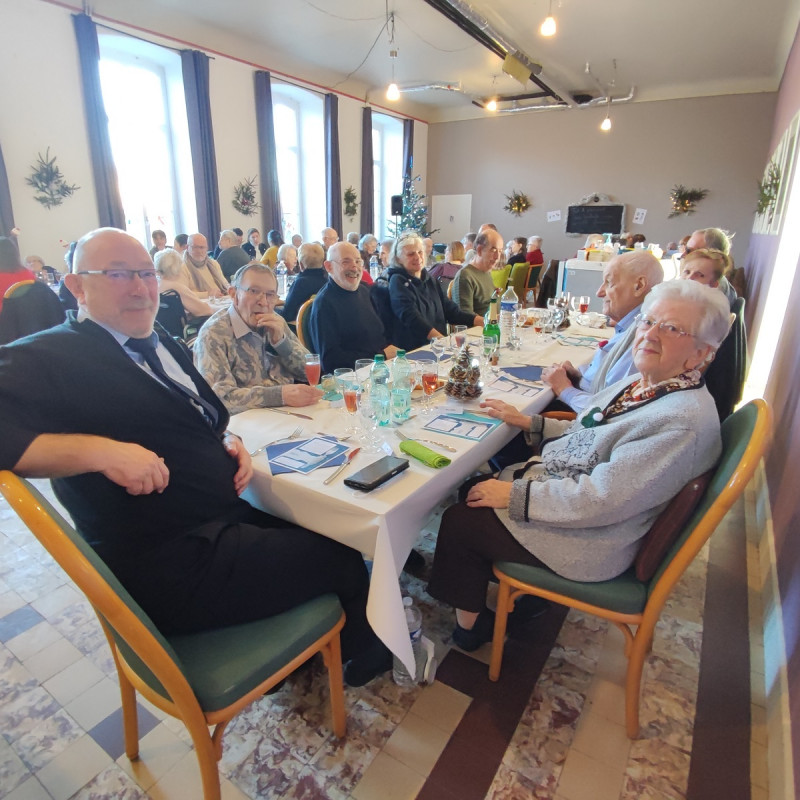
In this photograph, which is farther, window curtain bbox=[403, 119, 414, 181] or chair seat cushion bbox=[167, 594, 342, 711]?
window curtain bbox=[403, 119, 414, 181]

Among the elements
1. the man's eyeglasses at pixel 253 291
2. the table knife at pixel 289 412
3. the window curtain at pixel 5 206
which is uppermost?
the window curtain at pixel 5 206

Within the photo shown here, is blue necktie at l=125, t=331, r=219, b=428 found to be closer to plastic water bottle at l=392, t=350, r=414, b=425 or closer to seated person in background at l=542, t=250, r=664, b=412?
plastic water bottle at l=392, t=350, r=414, b=425

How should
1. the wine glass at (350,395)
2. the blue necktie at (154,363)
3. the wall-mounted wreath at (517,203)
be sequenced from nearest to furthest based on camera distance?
the blue necktie at (154,363)
the wine glass at (350,395)
the wall-mounted wreath at (517,203)

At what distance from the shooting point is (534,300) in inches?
346

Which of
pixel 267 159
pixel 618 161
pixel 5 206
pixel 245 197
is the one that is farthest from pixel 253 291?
pixel 618 161

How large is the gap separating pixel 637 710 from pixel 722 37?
→ 8.76m

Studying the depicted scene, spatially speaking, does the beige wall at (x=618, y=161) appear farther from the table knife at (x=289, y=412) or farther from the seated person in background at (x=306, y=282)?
the table knife at (x=289, y=412)

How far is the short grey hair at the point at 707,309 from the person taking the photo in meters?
1.36

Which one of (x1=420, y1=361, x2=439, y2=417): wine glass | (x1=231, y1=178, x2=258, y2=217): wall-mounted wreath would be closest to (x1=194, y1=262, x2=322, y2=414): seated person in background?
(x1=420, y1=361, x2=439, y2=417): wine glass

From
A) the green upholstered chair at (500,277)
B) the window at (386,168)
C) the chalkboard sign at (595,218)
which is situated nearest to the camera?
the green upholstered chair at (500,277)

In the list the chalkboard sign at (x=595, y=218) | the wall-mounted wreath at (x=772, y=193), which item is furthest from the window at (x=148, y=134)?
the chalkboard sign at (x=595, y=218)

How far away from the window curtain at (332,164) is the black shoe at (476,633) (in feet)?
30.0

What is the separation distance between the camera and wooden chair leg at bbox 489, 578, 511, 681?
4.94 feet

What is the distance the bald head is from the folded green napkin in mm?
788
